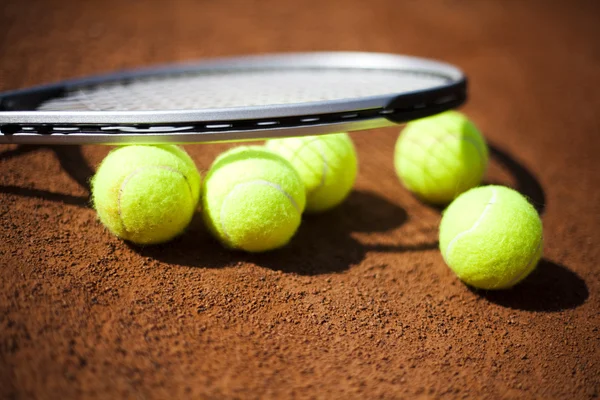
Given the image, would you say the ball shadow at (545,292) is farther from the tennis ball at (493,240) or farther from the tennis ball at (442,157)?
the tennis ball at (442,157)

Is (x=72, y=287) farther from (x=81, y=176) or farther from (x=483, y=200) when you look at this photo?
(x=483, y=200)

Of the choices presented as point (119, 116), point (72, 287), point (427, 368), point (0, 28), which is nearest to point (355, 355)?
point (427, 368)

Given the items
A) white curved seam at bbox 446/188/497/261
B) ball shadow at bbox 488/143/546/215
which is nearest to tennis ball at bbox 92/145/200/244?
white curved seam at bbox 446/188/497/261

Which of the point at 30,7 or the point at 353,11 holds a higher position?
the point at 30,7

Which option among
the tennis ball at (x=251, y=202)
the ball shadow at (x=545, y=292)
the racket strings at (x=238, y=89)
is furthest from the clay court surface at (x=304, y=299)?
the racket strings at (x=238, y=89)

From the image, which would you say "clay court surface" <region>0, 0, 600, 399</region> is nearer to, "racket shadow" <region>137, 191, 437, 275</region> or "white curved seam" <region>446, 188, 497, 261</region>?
"racket shadow" <region>137, 191, 437, 275</region>

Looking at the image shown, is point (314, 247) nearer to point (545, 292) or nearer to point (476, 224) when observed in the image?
point (476, 224)
